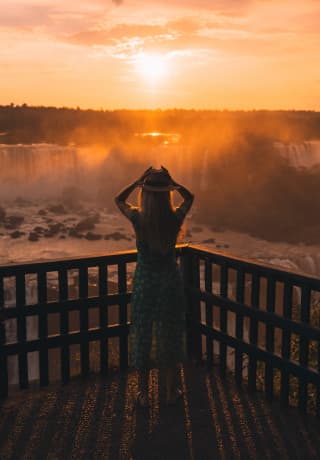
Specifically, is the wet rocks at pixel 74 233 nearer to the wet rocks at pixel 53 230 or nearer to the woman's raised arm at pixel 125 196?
the wet rocks at pixel 53 230

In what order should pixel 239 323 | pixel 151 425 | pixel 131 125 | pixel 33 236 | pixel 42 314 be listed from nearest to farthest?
pixel 151 425 → pixel 42 314 → pixel 239 323 → pixel 33 236 → pixel 131 125

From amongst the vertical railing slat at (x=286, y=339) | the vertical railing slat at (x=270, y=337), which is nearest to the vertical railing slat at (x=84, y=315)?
the vertical railing slat at (x=270, y=337)

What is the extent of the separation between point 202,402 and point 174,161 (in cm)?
5919

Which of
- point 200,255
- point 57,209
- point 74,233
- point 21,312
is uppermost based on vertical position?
point 200,255

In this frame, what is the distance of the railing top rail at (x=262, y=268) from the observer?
416 centimetres

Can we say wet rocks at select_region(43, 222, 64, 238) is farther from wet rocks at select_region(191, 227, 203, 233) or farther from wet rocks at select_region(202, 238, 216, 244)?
wet rocks at select_region(202, 238, 216, 244)

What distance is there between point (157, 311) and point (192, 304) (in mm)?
1083

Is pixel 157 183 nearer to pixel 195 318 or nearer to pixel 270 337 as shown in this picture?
pixel 270 337

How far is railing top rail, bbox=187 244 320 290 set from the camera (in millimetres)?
4156

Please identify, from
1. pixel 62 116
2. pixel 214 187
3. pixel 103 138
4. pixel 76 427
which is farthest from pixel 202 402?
pixel 62 116

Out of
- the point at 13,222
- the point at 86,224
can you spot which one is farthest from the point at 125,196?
the point at 13,222

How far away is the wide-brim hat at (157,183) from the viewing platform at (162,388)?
1081mm

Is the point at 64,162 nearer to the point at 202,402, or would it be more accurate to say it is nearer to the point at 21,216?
the point at 21,216

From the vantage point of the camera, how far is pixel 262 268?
452 centimetres
